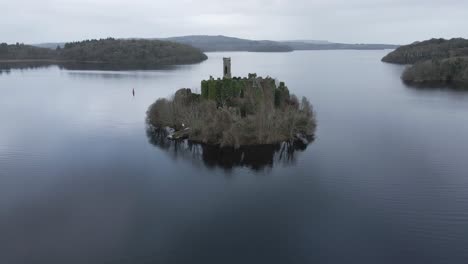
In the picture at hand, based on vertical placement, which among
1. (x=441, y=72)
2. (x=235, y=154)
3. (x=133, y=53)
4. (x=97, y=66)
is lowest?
(x=235, y=154)

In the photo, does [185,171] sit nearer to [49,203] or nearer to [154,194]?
[154,194]

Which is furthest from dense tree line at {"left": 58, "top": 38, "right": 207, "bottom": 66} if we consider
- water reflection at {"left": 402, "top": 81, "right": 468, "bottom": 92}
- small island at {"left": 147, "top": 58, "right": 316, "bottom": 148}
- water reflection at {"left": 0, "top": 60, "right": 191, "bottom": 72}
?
small island at {"left": 147, "top": 58, "right": 316, "bottom": 148}

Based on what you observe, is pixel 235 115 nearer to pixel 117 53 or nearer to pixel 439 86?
pixel 439 86

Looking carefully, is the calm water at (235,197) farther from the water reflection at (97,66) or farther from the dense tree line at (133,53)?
the dense tree line at (133,53)

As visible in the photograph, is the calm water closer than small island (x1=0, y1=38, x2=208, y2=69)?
Yes

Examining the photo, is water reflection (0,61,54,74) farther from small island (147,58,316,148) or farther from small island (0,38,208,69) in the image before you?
small island (147,58,316,148)

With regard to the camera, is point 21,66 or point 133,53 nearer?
point 21,66

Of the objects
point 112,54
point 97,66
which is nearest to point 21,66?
point 97,66
